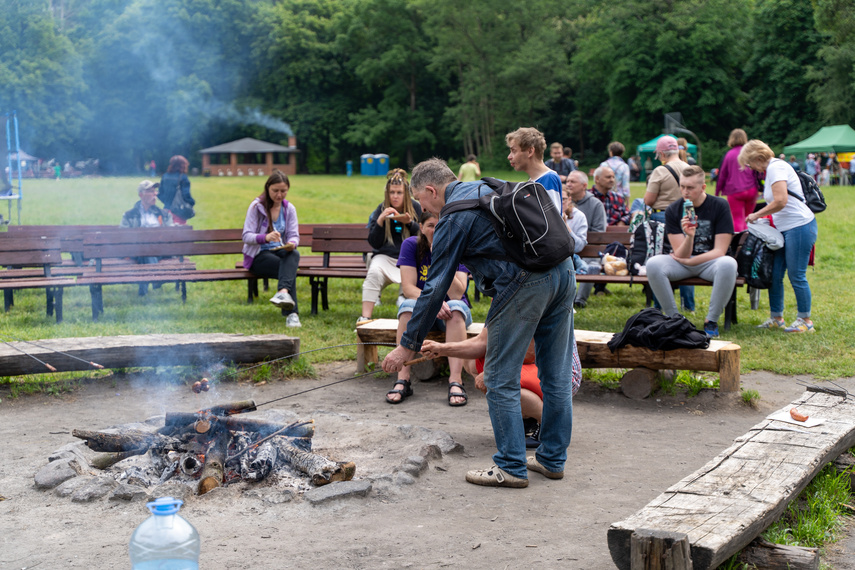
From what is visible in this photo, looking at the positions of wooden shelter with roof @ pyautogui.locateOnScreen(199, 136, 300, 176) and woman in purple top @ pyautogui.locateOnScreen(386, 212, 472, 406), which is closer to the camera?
woman in purple top @ pyautogui.locateOnScreen(386, 212, 472, 406)

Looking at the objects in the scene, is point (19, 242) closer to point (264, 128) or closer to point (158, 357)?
point (158, 357)

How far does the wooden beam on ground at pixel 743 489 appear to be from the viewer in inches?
113

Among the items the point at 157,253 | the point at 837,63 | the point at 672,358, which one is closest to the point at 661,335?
the point at 672,358

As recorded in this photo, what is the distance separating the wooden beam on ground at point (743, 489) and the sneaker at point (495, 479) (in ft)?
2.91

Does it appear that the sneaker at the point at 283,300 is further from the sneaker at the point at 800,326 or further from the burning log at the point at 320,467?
→ the sneaker at the point at 800,326

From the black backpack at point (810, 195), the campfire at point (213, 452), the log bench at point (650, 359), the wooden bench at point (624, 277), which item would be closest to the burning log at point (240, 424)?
the campfire at point (213, 452)

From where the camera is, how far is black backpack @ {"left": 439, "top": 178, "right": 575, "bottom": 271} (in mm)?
3746

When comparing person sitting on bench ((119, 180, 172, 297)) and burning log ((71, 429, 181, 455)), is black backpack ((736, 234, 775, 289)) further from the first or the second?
person sitting on bench ((119, 180, 172, 297))

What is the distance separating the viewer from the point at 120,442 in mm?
4504

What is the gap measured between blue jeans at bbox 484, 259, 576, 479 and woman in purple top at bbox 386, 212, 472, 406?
1648 mm

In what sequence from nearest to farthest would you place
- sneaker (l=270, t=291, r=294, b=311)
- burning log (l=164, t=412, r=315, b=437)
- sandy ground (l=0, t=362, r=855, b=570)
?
1. sandy ground (l=0, t=362, r=855, b=570)
2. burning log (l=164, t=412, r=315, b=437)
3. sneaker (l=270, t=291, r=294, b=311)

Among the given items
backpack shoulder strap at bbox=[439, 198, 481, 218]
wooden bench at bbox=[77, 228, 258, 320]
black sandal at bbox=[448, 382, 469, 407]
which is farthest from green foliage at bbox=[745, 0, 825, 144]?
backpack shoulder strap at bbox=[439, 198, 481, 218]

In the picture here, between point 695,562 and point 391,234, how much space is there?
5734 millimetres

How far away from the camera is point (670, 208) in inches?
304
